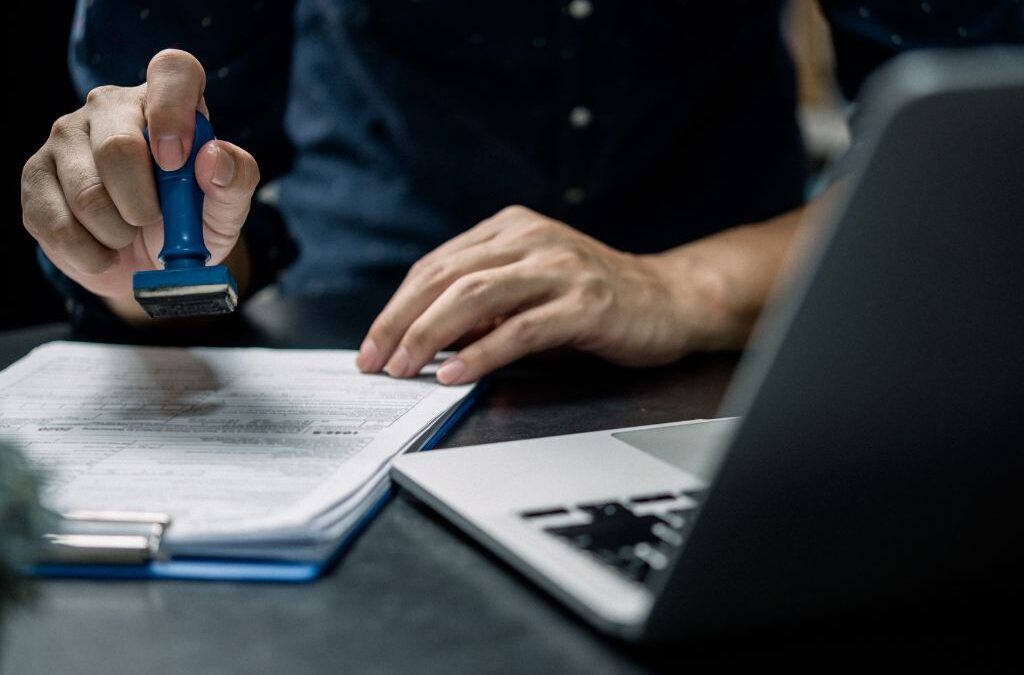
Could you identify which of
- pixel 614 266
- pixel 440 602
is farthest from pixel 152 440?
pixel 614 266

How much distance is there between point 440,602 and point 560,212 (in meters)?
0.67

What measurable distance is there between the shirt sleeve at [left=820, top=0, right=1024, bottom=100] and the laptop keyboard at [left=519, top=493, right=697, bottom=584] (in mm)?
642

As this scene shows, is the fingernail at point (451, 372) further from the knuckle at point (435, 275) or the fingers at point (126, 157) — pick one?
the fingers at point (126, 157)

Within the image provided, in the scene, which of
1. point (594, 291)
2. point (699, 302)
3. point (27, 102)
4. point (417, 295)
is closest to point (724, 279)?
point (699, 302)

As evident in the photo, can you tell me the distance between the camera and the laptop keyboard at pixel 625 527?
314mm

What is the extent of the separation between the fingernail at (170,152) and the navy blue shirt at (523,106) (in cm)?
34

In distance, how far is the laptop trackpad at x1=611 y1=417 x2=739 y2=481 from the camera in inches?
17.3

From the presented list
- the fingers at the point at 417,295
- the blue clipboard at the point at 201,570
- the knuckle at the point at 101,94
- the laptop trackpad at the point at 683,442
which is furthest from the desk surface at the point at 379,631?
the knuckle at the point at 101,94

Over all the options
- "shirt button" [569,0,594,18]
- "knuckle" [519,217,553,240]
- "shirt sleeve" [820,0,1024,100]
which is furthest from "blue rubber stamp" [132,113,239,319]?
"shirt sleeve" [820,0,1024,100]

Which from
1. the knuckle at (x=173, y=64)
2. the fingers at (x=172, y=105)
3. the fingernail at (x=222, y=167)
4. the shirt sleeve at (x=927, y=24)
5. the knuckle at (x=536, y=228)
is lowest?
the knuckle at (x=536, y=228)

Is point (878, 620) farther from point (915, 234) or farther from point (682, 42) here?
point (682, 42)

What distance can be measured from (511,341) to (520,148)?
0.39 metres

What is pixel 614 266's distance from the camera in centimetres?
67

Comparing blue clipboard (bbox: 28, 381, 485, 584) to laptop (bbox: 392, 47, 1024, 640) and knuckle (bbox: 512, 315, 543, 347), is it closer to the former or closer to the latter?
laptop (bbox: 392, 47, 1024, 640)
